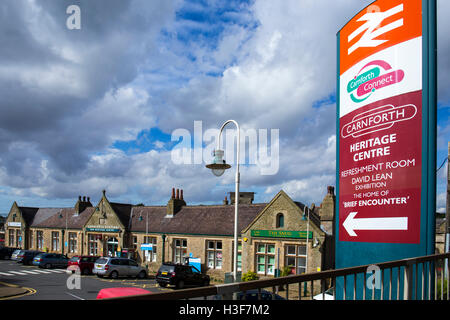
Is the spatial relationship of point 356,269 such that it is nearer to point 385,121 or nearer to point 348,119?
point 385,121

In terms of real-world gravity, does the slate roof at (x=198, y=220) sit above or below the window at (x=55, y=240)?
above

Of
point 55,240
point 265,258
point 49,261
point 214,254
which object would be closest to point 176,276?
point 214,254

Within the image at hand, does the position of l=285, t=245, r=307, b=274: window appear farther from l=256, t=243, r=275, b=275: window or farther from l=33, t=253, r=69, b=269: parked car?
l=33, t=253, r=69, b=269: parked car

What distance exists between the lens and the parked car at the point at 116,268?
3036 centimetres

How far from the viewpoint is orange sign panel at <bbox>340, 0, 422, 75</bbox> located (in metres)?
8.52

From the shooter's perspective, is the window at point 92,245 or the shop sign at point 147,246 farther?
the window at point 92,245

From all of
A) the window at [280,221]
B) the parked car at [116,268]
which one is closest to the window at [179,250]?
the parked car at [116,268]

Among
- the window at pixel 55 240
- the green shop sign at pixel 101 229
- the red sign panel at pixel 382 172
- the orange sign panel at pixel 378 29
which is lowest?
the window at pixel 55 240

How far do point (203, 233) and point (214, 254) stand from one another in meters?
2.01

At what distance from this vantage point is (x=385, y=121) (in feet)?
28.9

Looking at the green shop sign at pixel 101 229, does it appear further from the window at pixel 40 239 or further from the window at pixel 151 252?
the window at pixel 40 239

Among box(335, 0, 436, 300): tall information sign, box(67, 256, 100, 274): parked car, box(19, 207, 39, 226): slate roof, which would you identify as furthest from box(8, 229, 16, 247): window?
box(335, 0, 436, 300): tall information sign

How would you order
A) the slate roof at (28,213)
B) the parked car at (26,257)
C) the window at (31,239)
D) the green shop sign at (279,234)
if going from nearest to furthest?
1. the green shop sign at (279,234)
2. the parked car at (26,257)
3. the window at (31,239)
4. the slate roof at (28,213)

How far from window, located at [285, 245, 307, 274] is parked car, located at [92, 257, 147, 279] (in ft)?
40.6
